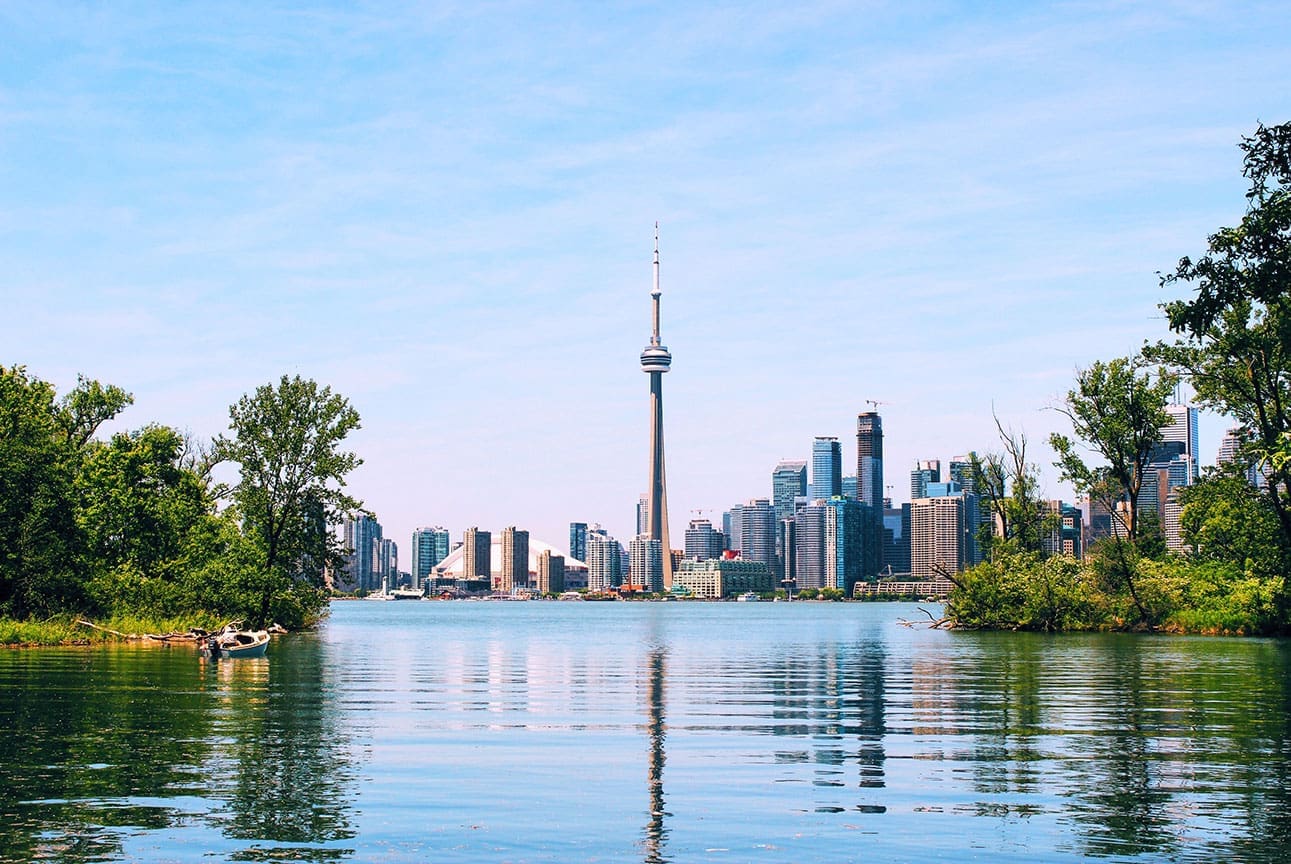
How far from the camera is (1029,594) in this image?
107m

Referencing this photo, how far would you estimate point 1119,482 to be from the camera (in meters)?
109

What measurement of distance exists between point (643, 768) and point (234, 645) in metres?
45.2

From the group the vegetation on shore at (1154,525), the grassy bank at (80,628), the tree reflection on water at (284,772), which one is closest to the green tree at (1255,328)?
the vegetation on shore at (1154,525)

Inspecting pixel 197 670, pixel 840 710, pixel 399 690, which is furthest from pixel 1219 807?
pixel 197 670

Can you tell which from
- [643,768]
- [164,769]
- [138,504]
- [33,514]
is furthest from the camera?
[138,504]

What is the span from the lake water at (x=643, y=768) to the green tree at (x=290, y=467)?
153ft

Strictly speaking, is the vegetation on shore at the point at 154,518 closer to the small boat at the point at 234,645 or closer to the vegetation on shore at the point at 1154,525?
the small boat at the point at 234,645

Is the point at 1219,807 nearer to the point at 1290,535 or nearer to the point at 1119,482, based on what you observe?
the point at 1290,535

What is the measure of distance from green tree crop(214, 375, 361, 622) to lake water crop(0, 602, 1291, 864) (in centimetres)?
4661

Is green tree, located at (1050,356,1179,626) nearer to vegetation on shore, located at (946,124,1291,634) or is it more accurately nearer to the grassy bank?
vegetation on shore, located at (946,124,1291,634)

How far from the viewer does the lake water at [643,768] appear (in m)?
18.2

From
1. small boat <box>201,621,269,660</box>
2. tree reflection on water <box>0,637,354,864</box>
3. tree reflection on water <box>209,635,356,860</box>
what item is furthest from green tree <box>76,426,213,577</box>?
tree reflection on water <box>209,635,356,860</box>

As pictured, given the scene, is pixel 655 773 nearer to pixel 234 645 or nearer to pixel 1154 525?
pixel 234 645

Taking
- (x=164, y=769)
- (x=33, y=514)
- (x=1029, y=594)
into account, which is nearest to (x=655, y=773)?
(x=164, y=769)
